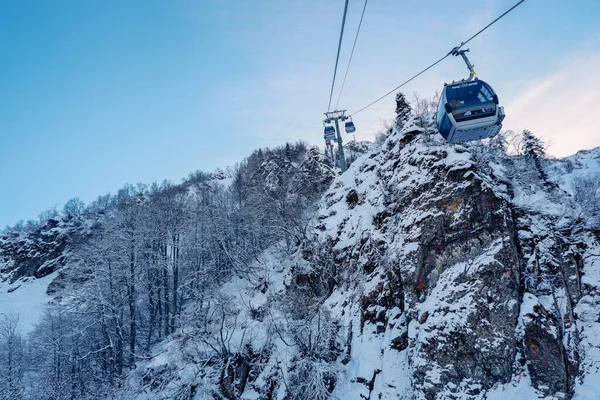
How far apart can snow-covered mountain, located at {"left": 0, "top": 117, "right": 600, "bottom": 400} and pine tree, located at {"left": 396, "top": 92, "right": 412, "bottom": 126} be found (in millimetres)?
941

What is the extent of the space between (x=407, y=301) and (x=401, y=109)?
1268 cm

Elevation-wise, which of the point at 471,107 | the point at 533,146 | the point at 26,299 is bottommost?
the point at 26,299

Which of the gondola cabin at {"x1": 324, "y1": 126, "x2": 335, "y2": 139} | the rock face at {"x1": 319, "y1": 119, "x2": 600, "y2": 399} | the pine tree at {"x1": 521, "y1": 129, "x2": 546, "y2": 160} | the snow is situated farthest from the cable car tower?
the snow

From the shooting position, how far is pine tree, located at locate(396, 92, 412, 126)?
18050mm

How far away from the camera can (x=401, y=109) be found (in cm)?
1866

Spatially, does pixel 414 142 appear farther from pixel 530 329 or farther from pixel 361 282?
pixel 530 329

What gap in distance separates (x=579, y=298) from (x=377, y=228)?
7.95 m

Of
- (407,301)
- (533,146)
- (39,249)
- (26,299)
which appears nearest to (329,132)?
(407,301)

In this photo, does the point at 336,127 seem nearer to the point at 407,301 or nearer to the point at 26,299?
the point at 407,301

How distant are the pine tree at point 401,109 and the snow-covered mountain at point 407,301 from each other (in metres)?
0.94

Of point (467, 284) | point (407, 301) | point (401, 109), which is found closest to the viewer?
point (467, 284)

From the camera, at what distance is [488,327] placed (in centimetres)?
945

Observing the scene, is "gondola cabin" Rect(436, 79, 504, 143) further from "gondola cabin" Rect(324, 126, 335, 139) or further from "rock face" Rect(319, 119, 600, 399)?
"gondola cabin" Rect(324, 126, 335, 139)

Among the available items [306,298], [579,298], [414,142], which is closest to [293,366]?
[306,298]
